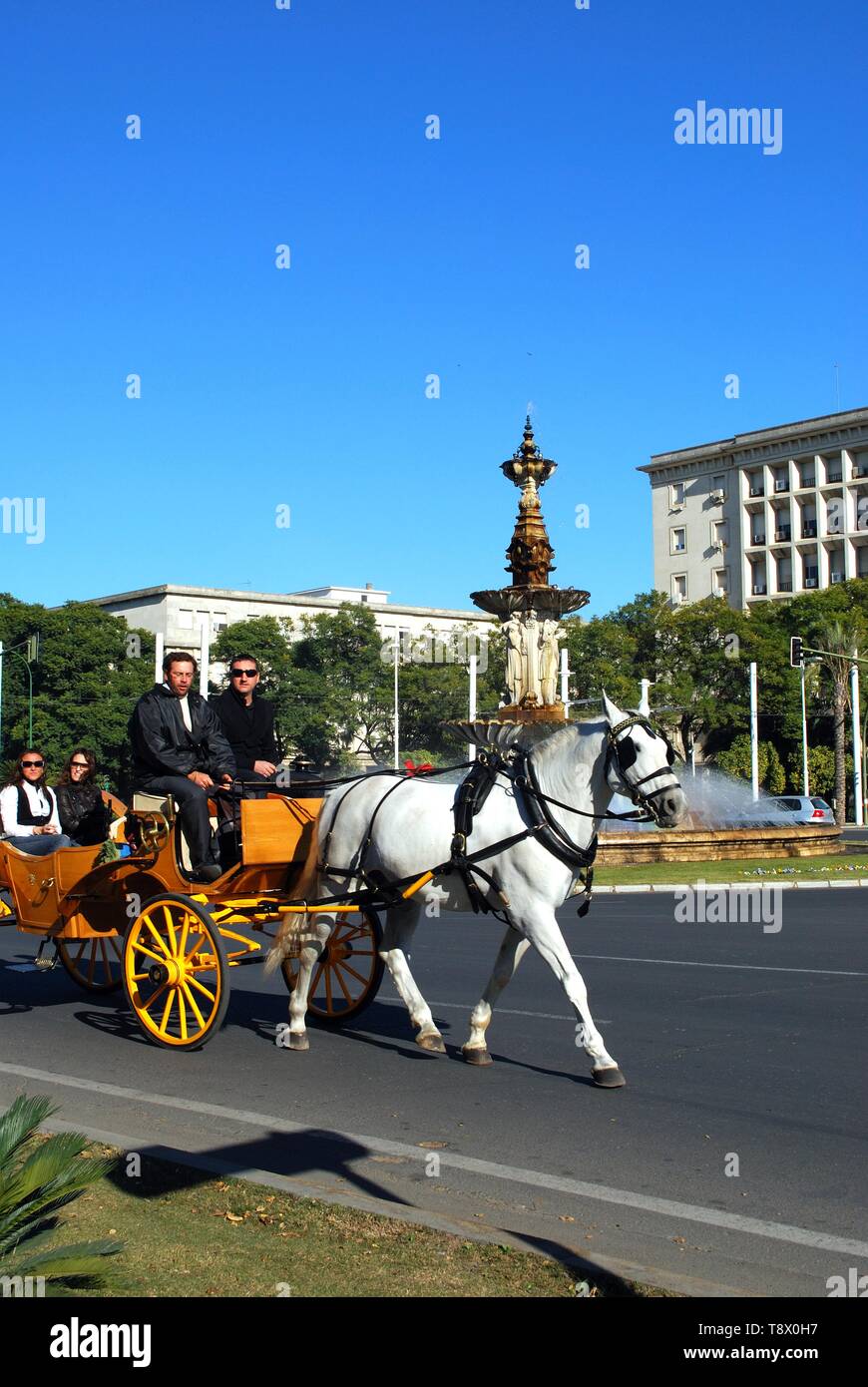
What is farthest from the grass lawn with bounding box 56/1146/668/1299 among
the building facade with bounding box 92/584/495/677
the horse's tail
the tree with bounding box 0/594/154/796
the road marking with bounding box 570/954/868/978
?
the building facade with bounding box 92/584/495/677

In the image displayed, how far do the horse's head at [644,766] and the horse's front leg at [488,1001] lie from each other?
1.22 m

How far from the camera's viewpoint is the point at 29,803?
12.1 metres

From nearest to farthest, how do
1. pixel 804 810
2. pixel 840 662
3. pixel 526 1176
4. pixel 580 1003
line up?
pixel 526 1176 → pixel 580 1003 → pixel 804 810 → pixel 840 662

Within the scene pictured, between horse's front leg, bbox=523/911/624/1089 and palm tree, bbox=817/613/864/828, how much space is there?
6146 centimetres

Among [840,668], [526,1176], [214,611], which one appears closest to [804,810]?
[840,668]

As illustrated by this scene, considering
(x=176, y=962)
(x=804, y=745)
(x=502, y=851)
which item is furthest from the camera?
(x=804, y=745)

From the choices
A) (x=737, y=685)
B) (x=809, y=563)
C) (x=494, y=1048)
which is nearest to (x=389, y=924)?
(x=494, y=1048)

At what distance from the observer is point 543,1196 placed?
600 cm

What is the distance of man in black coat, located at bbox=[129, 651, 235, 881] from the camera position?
9.70 metres

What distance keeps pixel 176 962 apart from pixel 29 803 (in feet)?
11.4

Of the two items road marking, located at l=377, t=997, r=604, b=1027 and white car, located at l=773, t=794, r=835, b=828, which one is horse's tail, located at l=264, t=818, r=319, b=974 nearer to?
road marking, located at l=377, t=997, r=604, b=1027

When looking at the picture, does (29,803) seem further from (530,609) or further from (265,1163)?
(530,609)

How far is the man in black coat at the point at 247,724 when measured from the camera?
35.7 feet
